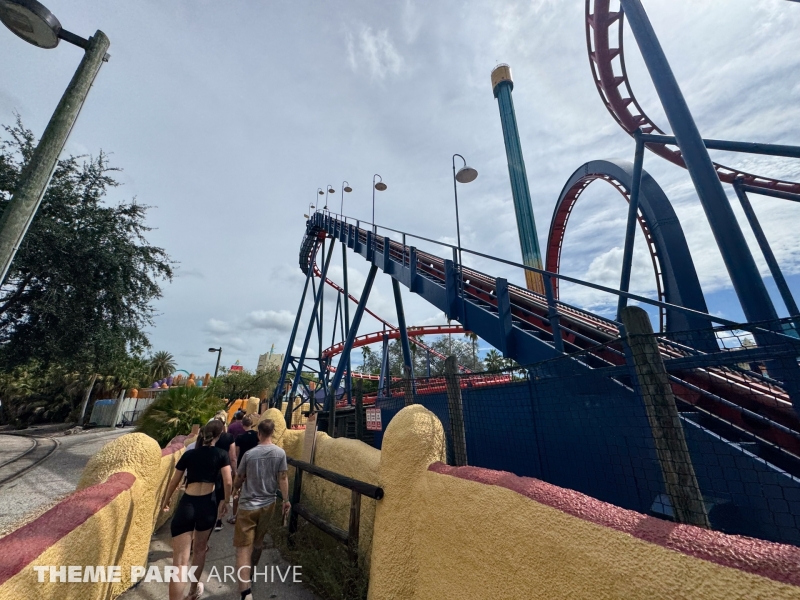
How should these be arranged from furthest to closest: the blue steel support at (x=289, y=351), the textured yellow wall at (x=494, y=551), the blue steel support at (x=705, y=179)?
1. the blue steel support at (x=289, y=351)
2. the blue steel support at (x=705, y=179)
3. the textured yellow wall at (x=494, y=551)

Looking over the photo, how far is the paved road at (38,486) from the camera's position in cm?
554

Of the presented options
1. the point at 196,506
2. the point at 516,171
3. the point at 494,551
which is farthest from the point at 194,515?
the point at 516,171

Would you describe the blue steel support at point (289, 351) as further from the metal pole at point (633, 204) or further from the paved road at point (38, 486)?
the metal pole at point (633, 204)

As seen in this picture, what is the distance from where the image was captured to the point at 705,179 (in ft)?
13.4

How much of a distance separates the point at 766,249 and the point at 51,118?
11400 millimetres

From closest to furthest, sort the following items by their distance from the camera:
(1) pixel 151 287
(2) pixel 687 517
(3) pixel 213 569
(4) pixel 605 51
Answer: (2) pixel 687 517
(3) pixel 213 569
(4) pixel 605 51
(1) pixel 151 287

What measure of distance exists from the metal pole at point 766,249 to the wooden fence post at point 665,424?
7257 mm

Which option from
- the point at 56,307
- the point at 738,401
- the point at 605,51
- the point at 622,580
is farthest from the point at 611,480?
the point at 56,307

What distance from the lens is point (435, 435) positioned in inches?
111

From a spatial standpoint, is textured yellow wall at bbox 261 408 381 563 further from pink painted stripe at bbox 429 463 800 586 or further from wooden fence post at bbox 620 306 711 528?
wooden fence post at bbox 620 306 711 528

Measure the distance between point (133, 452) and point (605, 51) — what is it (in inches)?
472

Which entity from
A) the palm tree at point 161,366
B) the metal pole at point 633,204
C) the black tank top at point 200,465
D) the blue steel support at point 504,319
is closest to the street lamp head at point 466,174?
the metal pole at point 633,204

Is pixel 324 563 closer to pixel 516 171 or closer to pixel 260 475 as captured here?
pixel 260 475

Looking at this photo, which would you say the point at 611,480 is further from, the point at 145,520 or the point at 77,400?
the point at 77,400
